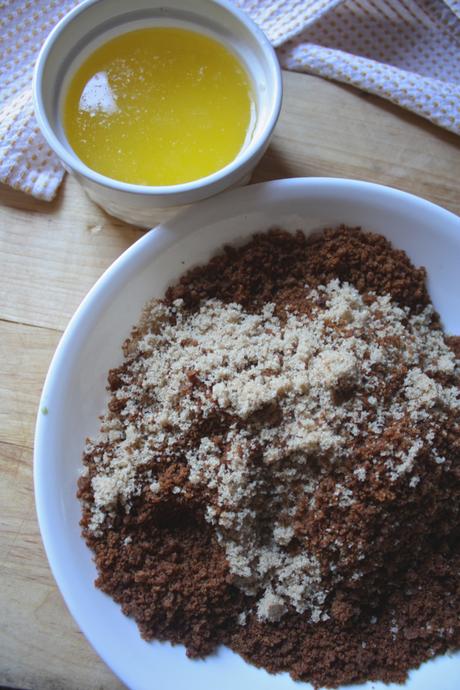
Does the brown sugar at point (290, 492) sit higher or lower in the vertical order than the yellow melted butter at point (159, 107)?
lower

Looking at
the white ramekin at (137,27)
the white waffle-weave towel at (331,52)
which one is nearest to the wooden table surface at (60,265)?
the white waffle-weave towel at (331,52)

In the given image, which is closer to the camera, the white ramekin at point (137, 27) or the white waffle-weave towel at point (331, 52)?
the white ramekin at point (137, 27)

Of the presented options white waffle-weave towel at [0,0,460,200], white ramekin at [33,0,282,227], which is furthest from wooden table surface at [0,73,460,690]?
white ramekin at [33,0,282,227]

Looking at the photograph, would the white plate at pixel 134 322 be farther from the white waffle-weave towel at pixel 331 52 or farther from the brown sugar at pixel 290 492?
the white waffle-weave towel at pixel 331 52

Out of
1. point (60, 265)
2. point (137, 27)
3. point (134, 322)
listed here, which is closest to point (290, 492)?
point (134, 322)

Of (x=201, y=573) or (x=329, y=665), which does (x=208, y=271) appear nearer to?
(x=201, y=573)

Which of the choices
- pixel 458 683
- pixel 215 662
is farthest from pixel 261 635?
pixel 458 683

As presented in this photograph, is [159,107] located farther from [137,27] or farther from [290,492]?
[290,492]
